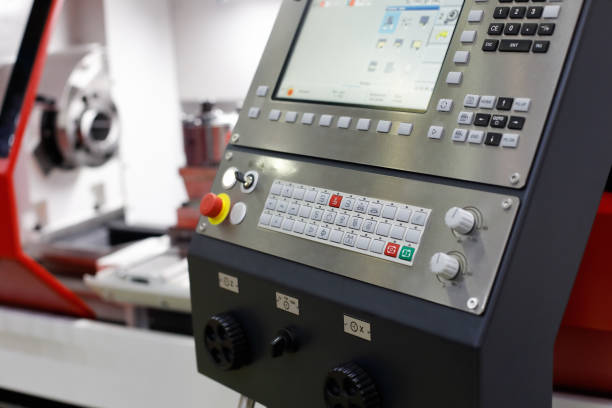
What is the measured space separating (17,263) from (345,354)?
119 cm

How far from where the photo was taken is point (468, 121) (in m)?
0.71

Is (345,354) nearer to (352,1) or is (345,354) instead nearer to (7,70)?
(352,1)

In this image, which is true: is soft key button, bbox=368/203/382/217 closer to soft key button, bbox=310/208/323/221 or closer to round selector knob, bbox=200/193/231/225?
soft key button, bbox=310/208/323/221

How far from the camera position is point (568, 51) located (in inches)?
25.6

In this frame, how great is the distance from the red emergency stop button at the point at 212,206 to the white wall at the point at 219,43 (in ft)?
7.29

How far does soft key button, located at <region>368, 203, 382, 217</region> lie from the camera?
752mm

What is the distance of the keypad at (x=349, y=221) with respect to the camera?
713mm

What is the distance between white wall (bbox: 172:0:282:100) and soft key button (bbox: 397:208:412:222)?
241 centimetres

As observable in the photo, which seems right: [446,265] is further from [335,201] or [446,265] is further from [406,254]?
[335,201]

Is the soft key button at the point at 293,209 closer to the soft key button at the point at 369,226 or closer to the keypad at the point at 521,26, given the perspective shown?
the soft key button at the point at 369,226

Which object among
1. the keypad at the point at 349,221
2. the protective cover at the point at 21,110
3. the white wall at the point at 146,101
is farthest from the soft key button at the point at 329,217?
the white wall at the point at 146,101

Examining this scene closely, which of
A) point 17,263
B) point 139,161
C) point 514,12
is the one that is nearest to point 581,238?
point 514,12

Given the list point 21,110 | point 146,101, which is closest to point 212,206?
point 21,110

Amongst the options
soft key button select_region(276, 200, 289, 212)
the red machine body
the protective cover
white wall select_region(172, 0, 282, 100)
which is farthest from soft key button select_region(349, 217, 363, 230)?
white wall select_region(172, 0, 282, 100)
